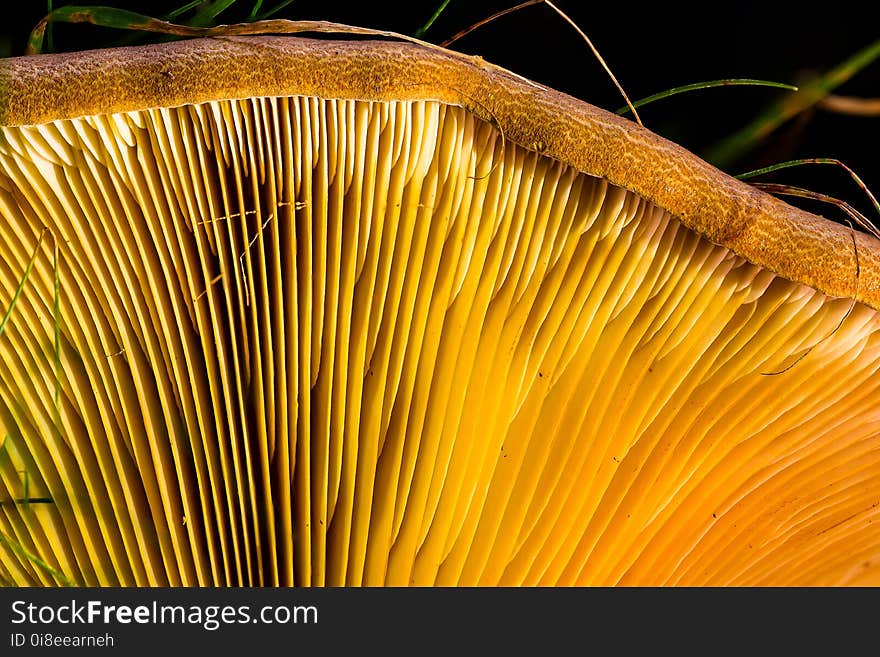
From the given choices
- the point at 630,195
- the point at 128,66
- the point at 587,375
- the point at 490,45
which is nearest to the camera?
the point at 128,66

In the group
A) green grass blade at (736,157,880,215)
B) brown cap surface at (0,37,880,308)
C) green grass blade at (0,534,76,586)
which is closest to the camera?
brown cap surface at (0,37,880,308)

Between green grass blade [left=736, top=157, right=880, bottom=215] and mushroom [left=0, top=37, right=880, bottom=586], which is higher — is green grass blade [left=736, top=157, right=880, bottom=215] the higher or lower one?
the higher one

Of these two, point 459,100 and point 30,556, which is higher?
point 459,100

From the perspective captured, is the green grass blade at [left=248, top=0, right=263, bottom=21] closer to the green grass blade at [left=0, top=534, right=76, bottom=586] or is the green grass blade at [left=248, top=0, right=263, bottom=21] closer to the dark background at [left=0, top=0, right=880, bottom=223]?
the dark background at [left=0, top=0, right=880, bottom=223]

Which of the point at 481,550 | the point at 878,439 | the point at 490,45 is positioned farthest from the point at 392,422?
the point at 490,45

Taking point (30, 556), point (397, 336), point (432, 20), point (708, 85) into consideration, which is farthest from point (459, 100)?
point (30, 556)

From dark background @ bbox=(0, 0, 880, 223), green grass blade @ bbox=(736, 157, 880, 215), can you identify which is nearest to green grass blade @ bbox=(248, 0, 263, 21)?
dark background @ bbox=(0, 0, 880, 223)

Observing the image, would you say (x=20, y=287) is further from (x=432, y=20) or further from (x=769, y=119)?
(x=769, y=119)
